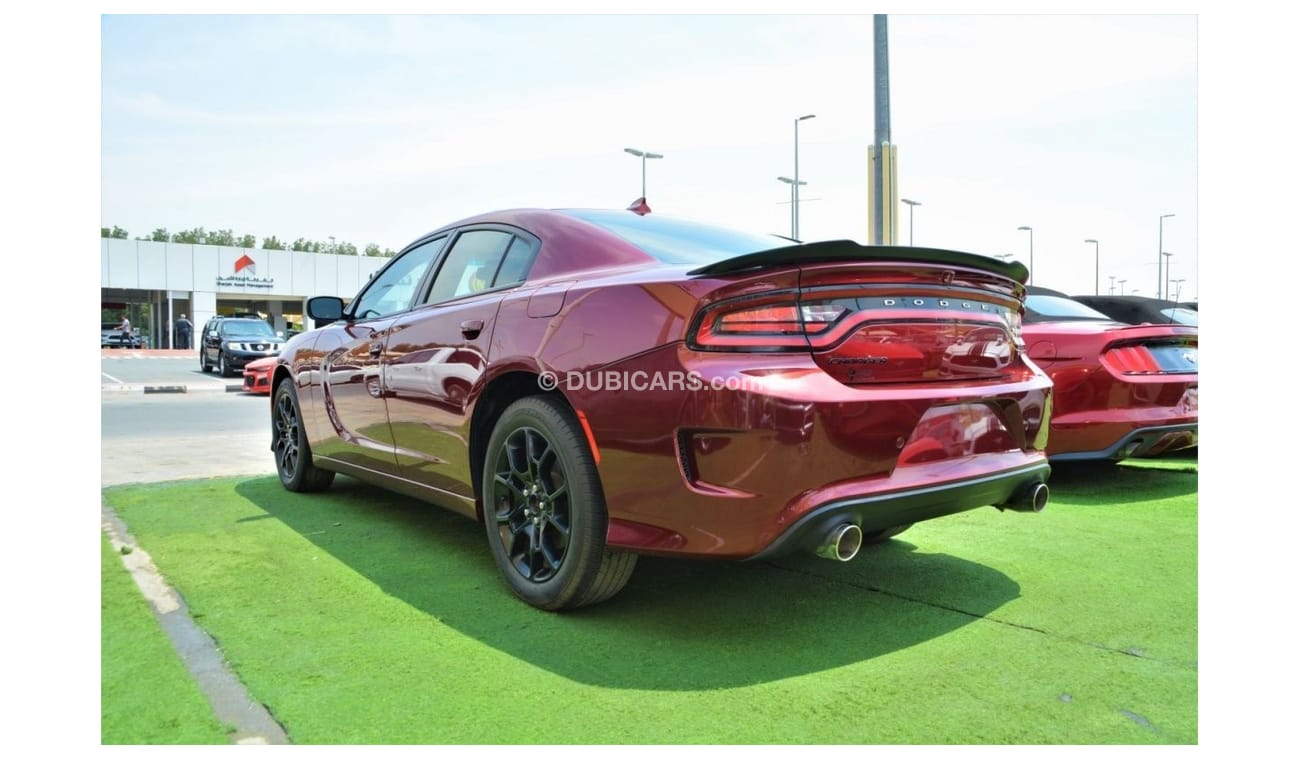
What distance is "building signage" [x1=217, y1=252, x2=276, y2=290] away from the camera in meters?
44.2

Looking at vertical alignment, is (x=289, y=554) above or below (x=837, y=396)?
below

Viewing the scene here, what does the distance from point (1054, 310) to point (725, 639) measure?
3.86 m

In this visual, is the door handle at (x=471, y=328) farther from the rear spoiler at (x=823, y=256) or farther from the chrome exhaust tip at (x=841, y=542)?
the chrome exhaust tip at (x=841, y=542)

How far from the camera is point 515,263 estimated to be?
354cm

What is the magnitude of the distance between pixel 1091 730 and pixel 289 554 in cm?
316

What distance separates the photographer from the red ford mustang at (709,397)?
255 cm

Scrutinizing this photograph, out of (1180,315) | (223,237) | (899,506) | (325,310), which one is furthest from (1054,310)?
(223,237)

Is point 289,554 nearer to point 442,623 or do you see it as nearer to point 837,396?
point 442,623

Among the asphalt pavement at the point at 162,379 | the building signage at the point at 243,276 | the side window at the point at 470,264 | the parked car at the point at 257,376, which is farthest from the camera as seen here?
the building signage at the point at 243,276

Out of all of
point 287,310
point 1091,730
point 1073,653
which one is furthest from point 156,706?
point 287,310

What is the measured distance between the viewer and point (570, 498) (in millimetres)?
2957

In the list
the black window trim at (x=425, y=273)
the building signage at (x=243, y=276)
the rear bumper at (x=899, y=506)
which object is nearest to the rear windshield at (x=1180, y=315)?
the rear bumper at (x=899, y=506)

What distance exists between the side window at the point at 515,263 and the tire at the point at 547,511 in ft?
1.85

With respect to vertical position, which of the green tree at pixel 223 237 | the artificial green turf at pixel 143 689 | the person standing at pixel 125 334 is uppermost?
the green tree at pixel 223 237
